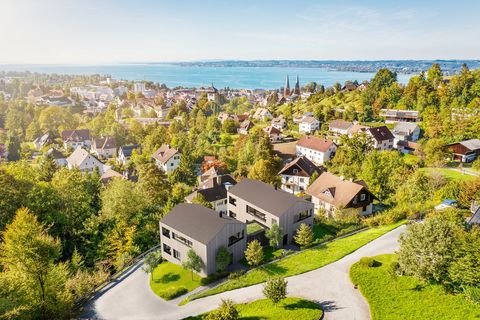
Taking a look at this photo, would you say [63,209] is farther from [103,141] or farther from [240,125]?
[240,125]

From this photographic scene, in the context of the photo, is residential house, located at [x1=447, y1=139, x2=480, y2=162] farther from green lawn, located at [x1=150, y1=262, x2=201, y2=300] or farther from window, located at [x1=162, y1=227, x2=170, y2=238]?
green lawn, located at [x1=150, y1=262, x2=201, y2=300]

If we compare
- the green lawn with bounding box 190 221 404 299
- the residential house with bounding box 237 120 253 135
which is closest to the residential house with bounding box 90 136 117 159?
the residential house with bounding box 237 120 253 135

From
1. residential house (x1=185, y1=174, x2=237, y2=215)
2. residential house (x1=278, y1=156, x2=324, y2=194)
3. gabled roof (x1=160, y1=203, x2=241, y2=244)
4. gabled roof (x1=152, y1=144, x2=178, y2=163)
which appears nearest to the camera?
gabled roof (x1=160, y1=203, x2=241, y2=244)

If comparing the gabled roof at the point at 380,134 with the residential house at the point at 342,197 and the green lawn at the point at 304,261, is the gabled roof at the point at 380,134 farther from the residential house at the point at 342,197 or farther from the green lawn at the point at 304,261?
the green lawn at the point at 304,261

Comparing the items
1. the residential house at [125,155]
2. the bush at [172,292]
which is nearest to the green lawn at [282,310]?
the bush at [172,292]

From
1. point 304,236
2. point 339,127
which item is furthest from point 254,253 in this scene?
point 339,127

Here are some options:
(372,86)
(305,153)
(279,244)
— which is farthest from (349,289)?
(372,86)
